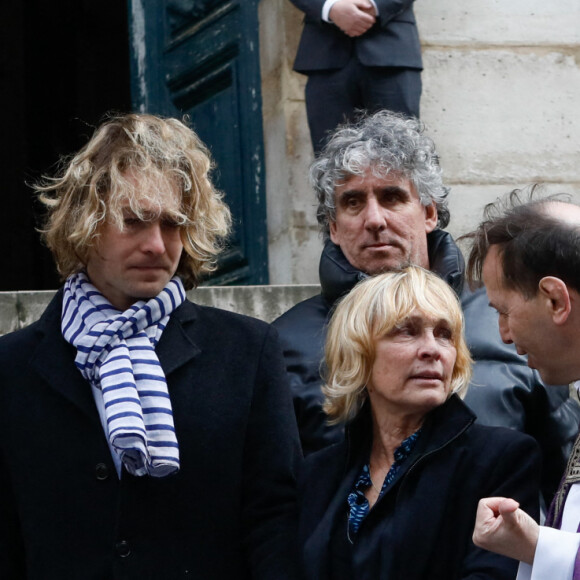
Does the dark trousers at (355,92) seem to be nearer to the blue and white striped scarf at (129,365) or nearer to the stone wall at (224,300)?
the stone wall at (224,300)

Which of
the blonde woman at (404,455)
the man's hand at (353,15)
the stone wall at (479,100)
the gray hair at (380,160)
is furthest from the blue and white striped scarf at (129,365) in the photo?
the stone wall at (479,100)

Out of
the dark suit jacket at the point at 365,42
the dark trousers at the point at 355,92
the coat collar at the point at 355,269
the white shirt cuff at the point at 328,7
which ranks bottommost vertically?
the coat collar at the point at 355,269

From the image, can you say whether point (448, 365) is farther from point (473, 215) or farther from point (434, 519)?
point (473, 215)

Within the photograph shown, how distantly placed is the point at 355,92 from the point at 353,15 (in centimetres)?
32

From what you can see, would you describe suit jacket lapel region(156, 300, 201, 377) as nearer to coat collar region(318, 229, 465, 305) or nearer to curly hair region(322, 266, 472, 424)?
curly hair region(322, 266, 472, 424)

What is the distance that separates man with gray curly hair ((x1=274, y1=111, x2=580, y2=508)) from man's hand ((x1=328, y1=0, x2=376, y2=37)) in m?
0.98

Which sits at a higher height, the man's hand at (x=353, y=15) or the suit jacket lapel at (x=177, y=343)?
the man's hand at (x=353, y=15)

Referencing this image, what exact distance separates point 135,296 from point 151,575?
0.63 m

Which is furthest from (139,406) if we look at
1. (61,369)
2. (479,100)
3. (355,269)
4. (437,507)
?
(479,100)

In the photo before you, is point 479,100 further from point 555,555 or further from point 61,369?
point 555,555

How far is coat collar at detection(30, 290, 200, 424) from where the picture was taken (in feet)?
11.0

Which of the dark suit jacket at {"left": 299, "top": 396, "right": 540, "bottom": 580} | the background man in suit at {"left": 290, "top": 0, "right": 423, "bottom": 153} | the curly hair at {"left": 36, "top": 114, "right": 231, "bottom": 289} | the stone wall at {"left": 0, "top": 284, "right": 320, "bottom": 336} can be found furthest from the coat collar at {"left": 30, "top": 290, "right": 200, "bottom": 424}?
the background man in suit at {"left": 290, "top": 0, "right": 423, "bottom": 153}

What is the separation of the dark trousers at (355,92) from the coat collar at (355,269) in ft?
4.67

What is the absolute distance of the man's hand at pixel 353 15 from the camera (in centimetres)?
555
